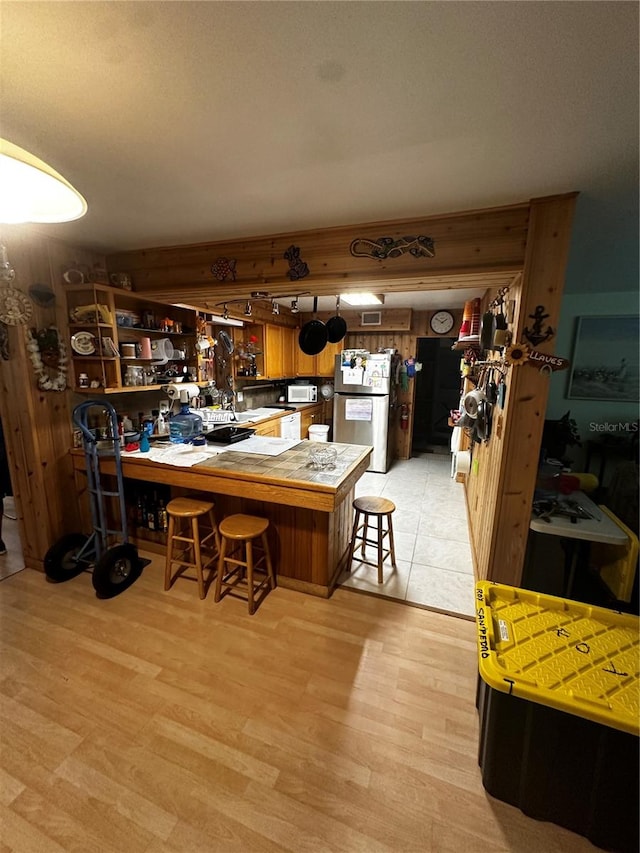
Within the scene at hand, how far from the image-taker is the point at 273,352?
491 cm

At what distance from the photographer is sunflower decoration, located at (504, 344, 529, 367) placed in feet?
5.73

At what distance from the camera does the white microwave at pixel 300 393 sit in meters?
5.52

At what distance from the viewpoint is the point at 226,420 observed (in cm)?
372

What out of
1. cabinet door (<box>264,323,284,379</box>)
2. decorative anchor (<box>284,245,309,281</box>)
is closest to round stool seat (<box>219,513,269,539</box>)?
decorative anchor (<box>284,245,309,281</box>)

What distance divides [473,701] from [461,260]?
7.51 feet

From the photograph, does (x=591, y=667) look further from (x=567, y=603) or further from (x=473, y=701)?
(x=473, y=701)

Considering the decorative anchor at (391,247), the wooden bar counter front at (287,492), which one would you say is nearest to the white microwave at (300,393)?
the wooden bar counter front at (287,492)

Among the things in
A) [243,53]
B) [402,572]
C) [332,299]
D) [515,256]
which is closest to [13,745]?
[402,572]

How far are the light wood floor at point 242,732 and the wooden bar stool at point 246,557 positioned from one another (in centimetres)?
14

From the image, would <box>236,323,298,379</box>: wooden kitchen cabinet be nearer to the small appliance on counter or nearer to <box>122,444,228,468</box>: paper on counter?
the small appliance on counter

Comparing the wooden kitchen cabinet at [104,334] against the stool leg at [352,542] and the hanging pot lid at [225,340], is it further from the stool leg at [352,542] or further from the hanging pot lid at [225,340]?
the stool leg at [352,542]

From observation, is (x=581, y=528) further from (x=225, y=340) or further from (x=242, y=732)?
(x=225, y=340)

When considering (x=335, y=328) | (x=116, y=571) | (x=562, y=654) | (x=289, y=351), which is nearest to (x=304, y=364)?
(x=289, y=351)

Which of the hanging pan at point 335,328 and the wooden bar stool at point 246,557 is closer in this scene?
the wooden bar stool at point 246,557
